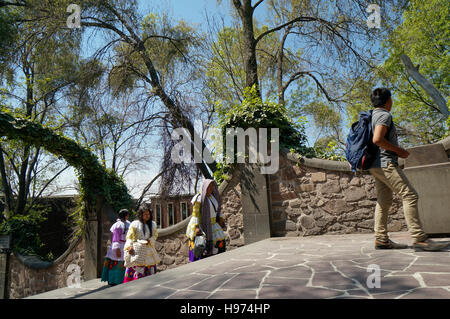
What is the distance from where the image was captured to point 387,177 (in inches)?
122

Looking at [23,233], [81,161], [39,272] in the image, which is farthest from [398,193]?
[23,233]

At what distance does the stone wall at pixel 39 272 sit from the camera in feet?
29.7

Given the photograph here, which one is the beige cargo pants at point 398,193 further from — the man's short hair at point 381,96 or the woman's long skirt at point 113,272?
the woman's long skirt at point 113,272

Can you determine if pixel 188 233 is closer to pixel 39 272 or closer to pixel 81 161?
pixel 81 161

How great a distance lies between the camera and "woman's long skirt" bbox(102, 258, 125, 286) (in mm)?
6680

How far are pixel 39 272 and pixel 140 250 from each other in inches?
284

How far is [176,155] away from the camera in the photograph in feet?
33.0

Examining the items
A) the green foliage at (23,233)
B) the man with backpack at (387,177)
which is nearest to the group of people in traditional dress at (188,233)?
the man with backpack at (387,177)

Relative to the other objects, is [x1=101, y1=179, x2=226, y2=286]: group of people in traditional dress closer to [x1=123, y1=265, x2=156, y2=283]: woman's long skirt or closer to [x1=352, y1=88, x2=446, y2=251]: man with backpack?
[x1=123, y1=265, x2=156, y2=283]: woman's long skirt

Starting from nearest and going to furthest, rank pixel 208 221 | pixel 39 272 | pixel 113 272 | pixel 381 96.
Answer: pixel 381 96
pixel 208 221
pixel 113 272
pixel 39 272

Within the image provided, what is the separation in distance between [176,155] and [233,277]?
781 centimetres

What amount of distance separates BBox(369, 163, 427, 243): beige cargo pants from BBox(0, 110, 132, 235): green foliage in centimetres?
768
